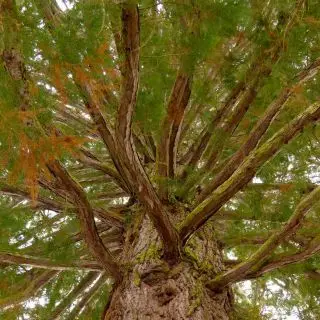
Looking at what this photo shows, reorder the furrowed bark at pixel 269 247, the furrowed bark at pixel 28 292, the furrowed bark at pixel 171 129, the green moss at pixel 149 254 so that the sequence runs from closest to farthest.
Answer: the furrowed bark at pixel 269 247 → the furrowed bark at pixel 171 129 → the green moss at pixel 149 254 → the furrowed bark at pixel 28 292

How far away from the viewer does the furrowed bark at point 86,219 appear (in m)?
2.54

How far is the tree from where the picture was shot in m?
2.34

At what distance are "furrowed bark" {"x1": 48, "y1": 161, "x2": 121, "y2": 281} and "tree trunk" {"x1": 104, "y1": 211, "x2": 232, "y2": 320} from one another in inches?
7.6

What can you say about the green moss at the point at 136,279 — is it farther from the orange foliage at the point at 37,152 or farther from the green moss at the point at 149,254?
the orange foliage at the point at 37,152

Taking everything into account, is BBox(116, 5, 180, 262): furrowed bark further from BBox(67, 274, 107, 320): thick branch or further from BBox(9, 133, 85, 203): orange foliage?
BBox(67, 274, 107, 320): thick branch

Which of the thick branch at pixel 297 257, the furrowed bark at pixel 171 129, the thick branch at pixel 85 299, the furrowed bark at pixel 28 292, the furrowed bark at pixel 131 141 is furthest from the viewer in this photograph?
the thick branch at pixel 85 299

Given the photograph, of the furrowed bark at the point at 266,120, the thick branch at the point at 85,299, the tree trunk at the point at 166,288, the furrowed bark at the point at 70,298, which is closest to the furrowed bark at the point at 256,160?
the furrowed bark at the point at 266,120

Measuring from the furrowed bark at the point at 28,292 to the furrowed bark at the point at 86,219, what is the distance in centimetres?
84

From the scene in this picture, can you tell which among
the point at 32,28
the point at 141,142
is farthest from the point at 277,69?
the point at 141,142

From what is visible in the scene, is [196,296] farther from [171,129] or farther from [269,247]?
[171,129]

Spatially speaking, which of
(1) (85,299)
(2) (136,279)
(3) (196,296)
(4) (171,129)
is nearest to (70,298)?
(1) (85,299)

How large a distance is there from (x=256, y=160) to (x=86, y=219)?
3.54ft

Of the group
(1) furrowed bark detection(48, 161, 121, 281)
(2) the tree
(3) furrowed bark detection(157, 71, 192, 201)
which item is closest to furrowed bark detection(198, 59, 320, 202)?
(2) the tree

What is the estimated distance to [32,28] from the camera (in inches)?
93.3
